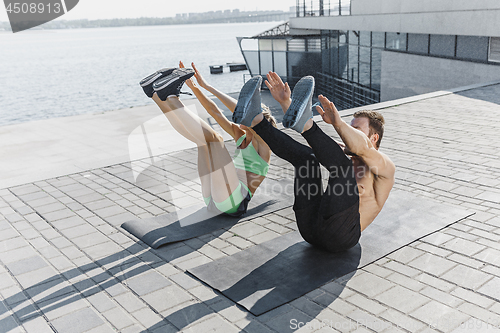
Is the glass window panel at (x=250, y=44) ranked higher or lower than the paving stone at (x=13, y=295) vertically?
higher

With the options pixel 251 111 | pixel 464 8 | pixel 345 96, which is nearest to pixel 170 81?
pixel 251 111

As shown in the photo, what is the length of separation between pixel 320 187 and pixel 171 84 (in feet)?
5.66

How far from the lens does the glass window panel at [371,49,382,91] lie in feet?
59.4

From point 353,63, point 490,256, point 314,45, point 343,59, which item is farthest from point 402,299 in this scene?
point 314,45

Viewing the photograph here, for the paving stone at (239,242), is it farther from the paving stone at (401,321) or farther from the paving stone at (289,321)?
the paving stone at (401,321)

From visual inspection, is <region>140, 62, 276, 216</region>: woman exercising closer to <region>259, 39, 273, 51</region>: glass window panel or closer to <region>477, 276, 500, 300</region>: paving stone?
<region>477, 276, 500, 300</region>: paving stone

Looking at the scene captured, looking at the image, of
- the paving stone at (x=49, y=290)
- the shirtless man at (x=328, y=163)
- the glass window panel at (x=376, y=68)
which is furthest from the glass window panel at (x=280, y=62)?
the paving stone at (x=49, y=290)

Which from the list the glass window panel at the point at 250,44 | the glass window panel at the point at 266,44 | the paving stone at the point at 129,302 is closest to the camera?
the paving stone at the point at 129,302

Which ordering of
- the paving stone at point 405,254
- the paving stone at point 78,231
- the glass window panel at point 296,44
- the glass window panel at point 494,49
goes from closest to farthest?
the paving stone at point 405,254
the paving stone at point 78,231
the glass window panel at point 494,49
the glass window panel at point 296,44

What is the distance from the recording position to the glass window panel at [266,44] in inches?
986

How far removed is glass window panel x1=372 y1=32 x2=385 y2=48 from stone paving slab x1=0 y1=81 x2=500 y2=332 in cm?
1161

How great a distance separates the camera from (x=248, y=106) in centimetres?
360

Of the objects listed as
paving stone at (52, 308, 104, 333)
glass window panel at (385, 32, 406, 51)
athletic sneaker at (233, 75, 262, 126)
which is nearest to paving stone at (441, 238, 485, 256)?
athletic sneaker at (233, 75, 262, 126)

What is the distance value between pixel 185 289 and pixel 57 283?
4.05ft
